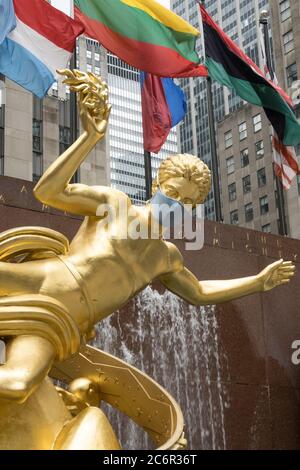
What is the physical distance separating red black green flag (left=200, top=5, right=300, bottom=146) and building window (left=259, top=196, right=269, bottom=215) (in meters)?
39.3

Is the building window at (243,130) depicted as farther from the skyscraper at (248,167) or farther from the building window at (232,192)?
the building window at (232,192)

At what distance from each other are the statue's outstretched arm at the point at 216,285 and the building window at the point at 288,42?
41.5 meters

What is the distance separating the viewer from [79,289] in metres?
5.30

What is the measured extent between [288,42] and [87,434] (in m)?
43.9

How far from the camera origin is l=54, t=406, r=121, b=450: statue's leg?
4.72 meters

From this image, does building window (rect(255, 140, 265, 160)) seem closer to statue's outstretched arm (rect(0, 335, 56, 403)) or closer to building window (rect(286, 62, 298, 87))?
building window (rect(286, 62, 298, 87))

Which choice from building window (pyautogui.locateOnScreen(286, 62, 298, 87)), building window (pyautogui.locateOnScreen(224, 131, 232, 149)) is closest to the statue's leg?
building window (pyautogui.locateOnScreen(286, 62, 298, 87))

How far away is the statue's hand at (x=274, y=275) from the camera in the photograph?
618 centimetres

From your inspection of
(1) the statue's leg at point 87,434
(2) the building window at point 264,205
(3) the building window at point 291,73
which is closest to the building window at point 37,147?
(3) the building window at point 291,73

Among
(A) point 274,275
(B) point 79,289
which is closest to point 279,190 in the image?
(A) point 274,275

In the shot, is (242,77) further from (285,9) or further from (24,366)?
(285,9)

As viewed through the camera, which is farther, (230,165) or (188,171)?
(230,165)
